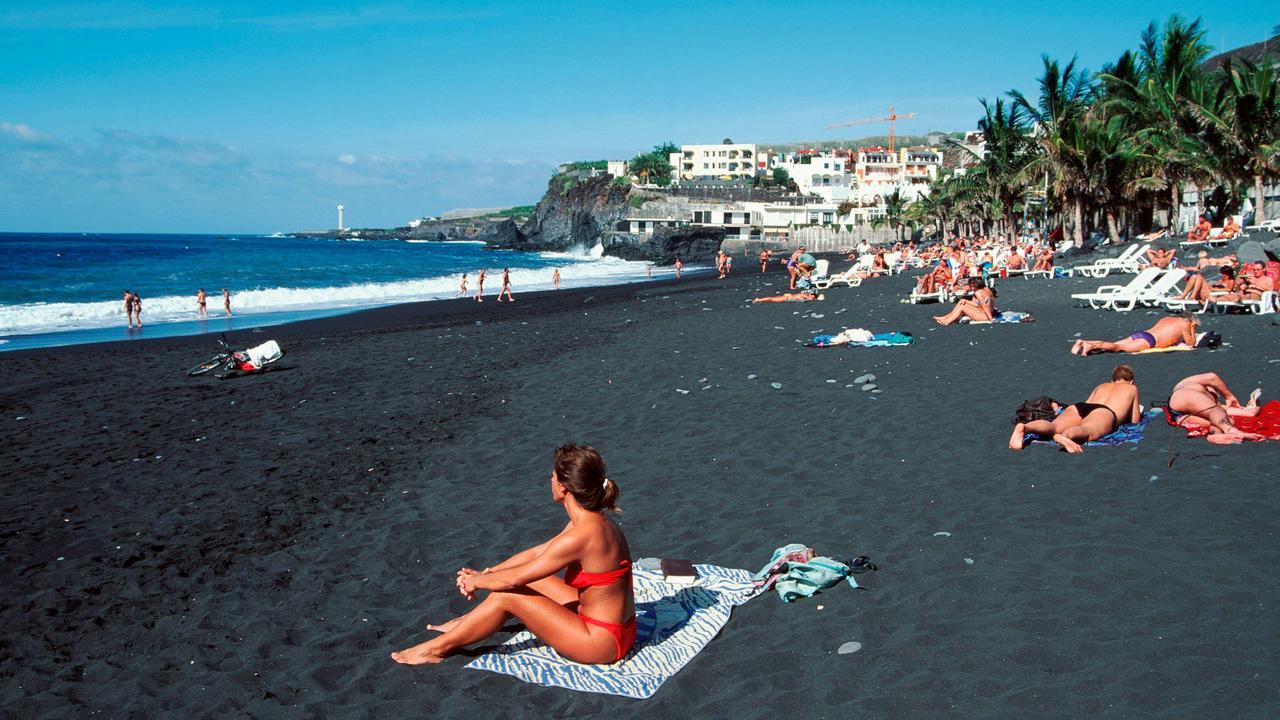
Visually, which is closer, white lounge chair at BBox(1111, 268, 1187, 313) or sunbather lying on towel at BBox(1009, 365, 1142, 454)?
sunbather lying on towel at BBox(1009, 365, 1142, 454)

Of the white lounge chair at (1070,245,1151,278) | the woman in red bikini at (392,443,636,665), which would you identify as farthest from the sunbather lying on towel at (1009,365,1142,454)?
the white lounge chair at (1070,245,1151,278)

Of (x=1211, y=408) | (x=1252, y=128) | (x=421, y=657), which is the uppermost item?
(x=1252, y=128)

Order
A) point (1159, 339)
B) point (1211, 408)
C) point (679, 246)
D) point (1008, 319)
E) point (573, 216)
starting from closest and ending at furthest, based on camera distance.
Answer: point (1211, 408) → point (1159, 339) → point (1008, 319) → point (679, 246) → point (573, 216)

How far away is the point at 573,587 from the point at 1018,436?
4393mm

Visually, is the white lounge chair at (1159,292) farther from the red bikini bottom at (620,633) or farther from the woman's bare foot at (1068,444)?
the red bikini bottom at (620,633)

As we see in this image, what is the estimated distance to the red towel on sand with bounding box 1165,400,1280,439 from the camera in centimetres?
636

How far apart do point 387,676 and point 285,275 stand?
172 ft

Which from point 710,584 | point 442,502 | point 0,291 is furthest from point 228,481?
point 0,291

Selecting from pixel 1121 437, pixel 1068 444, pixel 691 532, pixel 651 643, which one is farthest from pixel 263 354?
pixel 1121 437

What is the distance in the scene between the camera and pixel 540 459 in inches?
305

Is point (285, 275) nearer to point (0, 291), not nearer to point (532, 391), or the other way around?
point (0, 291)

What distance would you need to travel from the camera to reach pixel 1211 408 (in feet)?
21.6

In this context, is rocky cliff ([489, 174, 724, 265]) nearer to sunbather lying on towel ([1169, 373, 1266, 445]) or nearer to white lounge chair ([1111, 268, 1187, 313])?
white lounge chair ([1111, 268, 1187, 313])

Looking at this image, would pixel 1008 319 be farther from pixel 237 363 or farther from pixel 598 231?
pixel 598 231
